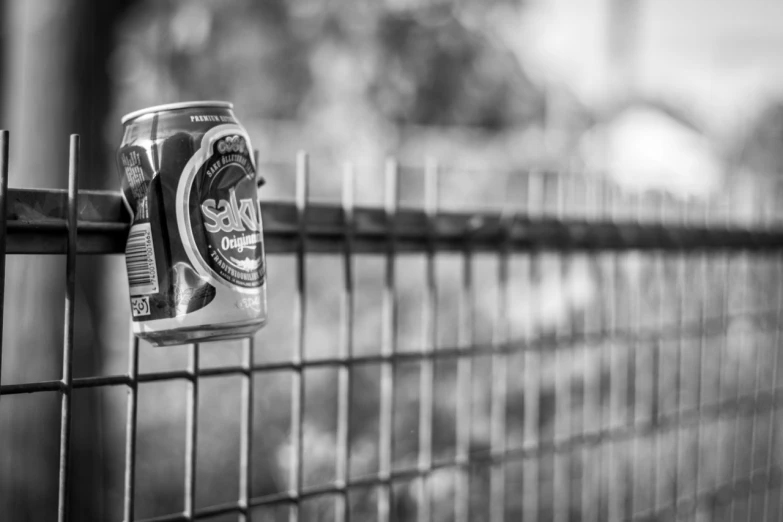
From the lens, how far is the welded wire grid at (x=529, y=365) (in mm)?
1271

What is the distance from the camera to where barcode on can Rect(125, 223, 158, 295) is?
3.25 ft

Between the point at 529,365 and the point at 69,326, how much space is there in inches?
44.3

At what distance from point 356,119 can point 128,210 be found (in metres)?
4.61

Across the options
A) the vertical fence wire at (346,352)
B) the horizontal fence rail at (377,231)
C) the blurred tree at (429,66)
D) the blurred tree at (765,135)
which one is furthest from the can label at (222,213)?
the blurred tree at (765,135)

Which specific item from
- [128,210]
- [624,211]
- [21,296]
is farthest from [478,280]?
[128,210]

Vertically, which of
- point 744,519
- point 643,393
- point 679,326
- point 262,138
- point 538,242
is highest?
point 262,138

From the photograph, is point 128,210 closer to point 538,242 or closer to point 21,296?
point 538,242

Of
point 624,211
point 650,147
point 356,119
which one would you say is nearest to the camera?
point 624,211

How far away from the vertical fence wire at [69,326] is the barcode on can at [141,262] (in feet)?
0.25

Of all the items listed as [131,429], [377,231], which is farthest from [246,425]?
[377,231]

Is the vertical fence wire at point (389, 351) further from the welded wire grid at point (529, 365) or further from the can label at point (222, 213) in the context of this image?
the can label at point (222, 213)

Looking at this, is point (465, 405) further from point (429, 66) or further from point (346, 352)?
point (429, 66)

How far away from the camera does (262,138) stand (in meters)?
4.95

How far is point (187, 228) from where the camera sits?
976 millimetres
